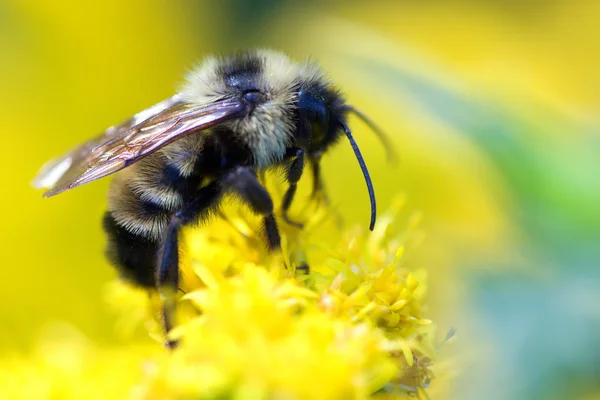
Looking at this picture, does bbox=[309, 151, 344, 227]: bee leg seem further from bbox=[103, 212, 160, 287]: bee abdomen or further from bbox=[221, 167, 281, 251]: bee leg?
bbox=[103, 212, 160, 287]: bee abdomen

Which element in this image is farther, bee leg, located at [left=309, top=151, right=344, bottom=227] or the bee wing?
bee leg, located at [left=309, top=151, right=344, bottom=227]

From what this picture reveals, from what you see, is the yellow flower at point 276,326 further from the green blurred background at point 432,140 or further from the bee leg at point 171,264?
the green blurred background at point 432,140

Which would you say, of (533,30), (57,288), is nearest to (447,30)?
(533,30)

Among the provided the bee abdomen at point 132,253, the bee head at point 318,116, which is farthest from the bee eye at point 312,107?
the bee abdomen at point 132,253

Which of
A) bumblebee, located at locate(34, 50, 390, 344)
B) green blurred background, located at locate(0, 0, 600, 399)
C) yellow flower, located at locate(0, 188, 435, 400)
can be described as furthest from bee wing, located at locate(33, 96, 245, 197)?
green blurred background, located at locate(0, 0, 600, 399)

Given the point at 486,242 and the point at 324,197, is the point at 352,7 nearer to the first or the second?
the point at 486,242

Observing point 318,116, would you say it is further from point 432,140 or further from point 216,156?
point 432,140
